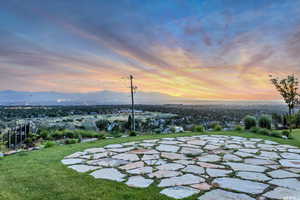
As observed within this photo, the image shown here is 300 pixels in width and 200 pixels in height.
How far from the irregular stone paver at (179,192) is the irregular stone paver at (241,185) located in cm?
38

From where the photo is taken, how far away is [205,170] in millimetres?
2490

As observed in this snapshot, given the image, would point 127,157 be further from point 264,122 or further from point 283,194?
point 264,122

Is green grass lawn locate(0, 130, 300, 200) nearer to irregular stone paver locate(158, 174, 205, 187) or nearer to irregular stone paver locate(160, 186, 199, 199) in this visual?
irregular stone paver locate(160, 186, 199, 199)

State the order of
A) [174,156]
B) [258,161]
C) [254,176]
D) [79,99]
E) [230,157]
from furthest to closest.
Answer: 1. [79,99]
2. [174,156]
3. [230,157]
4. [258,161]
5. [254,176]

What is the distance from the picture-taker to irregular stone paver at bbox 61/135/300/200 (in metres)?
1.86

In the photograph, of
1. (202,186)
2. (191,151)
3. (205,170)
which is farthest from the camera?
(191,151)

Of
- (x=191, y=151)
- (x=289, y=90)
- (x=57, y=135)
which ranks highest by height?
(x=289, y=90)

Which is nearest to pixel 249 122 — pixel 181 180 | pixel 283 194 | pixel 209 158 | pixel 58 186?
pixel 209 158

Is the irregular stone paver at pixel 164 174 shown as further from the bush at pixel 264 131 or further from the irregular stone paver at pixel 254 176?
the bush at pixel 264 131

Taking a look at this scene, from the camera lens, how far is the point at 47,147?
14.4ft

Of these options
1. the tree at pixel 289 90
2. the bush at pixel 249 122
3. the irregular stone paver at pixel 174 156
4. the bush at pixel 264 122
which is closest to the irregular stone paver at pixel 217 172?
the irregular stone paver at pixel 174 156

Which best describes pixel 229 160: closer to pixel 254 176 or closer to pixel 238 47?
pixel 254 176

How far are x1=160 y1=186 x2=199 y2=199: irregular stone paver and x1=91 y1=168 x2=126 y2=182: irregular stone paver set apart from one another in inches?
24.1

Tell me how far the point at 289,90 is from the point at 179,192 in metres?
8.38
